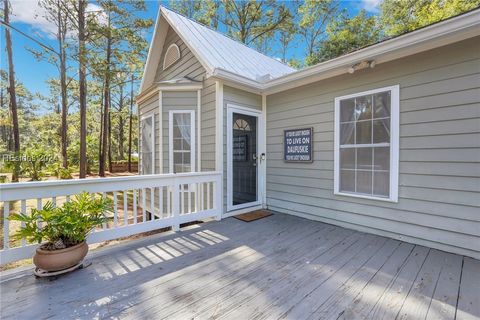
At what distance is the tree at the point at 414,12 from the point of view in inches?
306

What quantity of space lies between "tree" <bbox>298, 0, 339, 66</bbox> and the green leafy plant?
1212 centimetres

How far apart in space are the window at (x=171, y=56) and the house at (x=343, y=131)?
0.09ft

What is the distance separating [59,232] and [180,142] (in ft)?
8.88

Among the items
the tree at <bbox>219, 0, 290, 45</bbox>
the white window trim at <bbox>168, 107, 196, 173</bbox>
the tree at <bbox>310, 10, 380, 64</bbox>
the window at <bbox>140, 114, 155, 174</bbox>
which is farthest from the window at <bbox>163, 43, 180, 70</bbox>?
the tree at <bbox>310, 10, 380, 64</bbox>

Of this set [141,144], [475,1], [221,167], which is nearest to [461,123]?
[221,167]

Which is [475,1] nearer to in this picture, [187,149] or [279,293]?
[187,149]

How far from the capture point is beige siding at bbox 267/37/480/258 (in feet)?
8.36

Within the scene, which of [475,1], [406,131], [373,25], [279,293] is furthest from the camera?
[373,25]

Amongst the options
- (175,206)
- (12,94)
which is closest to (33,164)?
(12,94)

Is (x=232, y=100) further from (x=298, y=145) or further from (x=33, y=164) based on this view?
(x=33, y=164)

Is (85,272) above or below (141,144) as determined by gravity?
below

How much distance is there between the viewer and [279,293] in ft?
6.30

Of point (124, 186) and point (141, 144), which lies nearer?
point (124, 186)

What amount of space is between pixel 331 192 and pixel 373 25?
11262 mm
